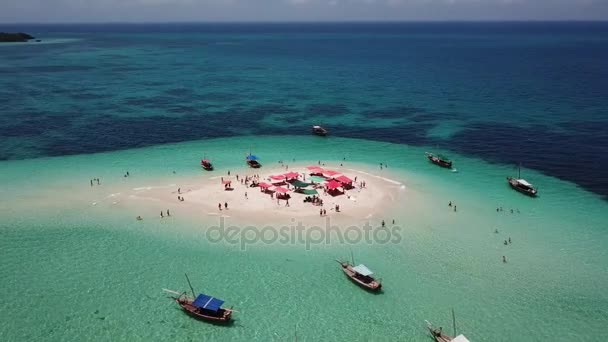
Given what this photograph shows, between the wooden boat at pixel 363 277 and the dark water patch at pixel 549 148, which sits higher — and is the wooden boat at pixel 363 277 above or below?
below

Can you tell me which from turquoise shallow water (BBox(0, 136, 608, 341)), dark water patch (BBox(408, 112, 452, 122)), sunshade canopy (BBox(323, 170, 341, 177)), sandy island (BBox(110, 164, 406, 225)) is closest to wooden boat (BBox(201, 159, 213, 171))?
sandy island (BBox(110, 164, 406, 225))

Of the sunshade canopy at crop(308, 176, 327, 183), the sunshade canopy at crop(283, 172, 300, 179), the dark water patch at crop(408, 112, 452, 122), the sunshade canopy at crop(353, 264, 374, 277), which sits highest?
the dark water patch at crop(408, 112, 452, 122)

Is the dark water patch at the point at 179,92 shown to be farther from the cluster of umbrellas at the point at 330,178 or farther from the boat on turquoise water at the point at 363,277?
the boat on turquoise water at the point at 363,277

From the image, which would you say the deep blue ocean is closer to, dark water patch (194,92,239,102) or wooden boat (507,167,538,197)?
dark water patch (194,92,239,102)

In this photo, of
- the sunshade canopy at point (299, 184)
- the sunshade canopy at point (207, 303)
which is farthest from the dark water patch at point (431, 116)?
the sunshade canopy at point (207, 303)

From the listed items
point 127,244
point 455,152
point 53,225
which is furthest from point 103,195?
point 455,152

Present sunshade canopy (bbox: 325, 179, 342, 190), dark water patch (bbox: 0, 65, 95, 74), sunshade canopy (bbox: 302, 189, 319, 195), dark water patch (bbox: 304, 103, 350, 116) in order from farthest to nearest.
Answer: dark water patch (bbox: 0, 65, 95, 74)
dark water patch (bbox: 304, 103, 350, 116)
sunshade canopy (bbox: 302, 189, 319, 195)
sunshade canopy (bbox: 325, 179, 342, 190)

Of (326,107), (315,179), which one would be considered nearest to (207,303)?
(315,179)

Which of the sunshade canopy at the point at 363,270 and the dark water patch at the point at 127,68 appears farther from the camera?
the dark water patch at the point at 127,68
